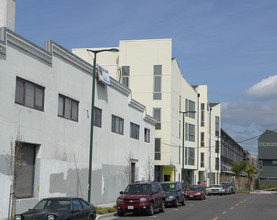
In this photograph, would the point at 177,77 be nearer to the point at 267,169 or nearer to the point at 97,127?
the point at 97,127

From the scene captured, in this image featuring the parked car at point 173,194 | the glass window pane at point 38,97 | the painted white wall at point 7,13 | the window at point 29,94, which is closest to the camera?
the window at point 29,94

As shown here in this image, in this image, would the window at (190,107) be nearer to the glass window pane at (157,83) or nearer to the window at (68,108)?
the glass window pane at (157,83)

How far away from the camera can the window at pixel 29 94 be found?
20.8 meters

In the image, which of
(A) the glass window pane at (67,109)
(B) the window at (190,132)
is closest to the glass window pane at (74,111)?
(A) the glass window pane at (67,109)

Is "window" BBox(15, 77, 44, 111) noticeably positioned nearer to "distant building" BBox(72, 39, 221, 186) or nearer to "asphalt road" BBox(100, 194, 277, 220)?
"asphalt road" BBox(100, 194, 277, 220)

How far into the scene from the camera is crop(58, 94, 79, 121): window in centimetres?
2517

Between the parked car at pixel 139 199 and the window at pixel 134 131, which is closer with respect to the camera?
the parked car at pixel 139 199

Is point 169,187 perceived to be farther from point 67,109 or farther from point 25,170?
point 25,170

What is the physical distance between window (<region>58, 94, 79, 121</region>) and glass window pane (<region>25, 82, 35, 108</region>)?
311cm

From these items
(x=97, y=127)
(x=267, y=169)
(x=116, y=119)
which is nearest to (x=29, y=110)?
(x=97, y=127)

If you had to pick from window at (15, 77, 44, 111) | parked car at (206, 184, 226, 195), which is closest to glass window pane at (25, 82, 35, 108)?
window at (15, 77, 44, 111)

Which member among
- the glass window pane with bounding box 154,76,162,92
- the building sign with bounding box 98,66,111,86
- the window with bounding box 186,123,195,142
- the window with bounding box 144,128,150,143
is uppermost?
the glass window pane with bounding box 154,76,162,92

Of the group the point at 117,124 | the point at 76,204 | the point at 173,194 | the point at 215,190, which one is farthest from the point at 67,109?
the point at 215,190

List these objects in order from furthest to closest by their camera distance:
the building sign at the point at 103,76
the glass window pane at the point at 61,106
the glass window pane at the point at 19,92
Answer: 1. the building sign at the point at 103,76
2. the glass window pane at the point at 61,106
3. the glass window pane at the point at 19,92
